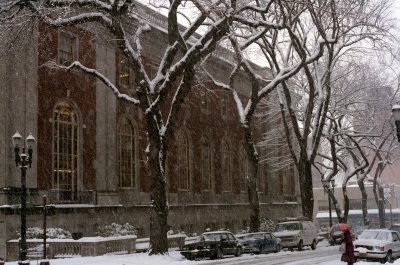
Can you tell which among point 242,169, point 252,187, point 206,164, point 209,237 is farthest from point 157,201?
point 242,169

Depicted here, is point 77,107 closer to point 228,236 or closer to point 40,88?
point 40,88

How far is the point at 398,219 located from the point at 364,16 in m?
69.7

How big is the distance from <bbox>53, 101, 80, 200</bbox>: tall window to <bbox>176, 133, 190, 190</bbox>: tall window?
1174cm

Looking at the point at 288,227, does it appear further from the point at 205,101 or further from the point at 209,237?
the point at 205,101

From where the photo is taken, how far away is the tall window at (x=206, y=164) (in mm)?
47844

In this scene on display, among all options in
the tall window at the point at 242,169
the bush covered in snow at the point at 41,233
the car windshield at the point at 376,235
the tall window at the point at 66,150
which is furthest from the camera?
the tall window at the point at 242,169

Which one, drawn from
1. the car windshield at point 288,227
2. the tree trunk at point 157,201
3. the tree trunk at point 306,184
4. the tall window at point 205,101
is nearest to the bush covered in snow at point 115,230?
the car windshield at point 288,227

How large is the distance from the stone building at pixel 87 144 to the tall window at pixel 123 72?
70 mm

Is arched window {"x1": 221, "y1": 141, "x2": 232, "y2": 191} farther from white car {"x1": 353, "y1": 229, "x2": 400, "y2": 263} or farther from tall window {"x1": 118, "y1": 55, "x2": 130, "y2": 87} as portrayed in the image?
white car {"x1": 353, "y1": 229, "x2": 400, "y2": 263}

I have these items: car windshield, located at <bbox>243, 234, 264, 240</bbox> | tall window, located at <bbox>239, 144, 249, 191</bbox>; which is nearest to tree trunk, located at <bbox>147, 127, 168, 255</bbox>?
car windshield, located at <bbox>243, 234, 264, 240</bbox>

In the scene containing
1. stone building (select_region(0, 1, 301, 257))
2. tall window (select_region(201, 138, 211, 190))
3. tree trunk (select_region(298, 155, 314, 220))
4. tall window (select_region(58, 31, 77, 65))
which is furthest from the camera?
tall window (select_region(201, 138, 211, 190))

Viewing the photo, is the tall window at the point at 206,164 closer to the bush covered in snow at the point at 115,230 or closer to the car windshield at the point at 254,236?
the bush covered in snow at the point at 115,230

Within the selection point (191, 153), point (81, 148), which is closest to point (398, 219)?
point (191, 153)

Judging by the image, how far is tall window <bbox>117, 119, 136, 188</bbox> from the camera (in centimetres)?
3781
